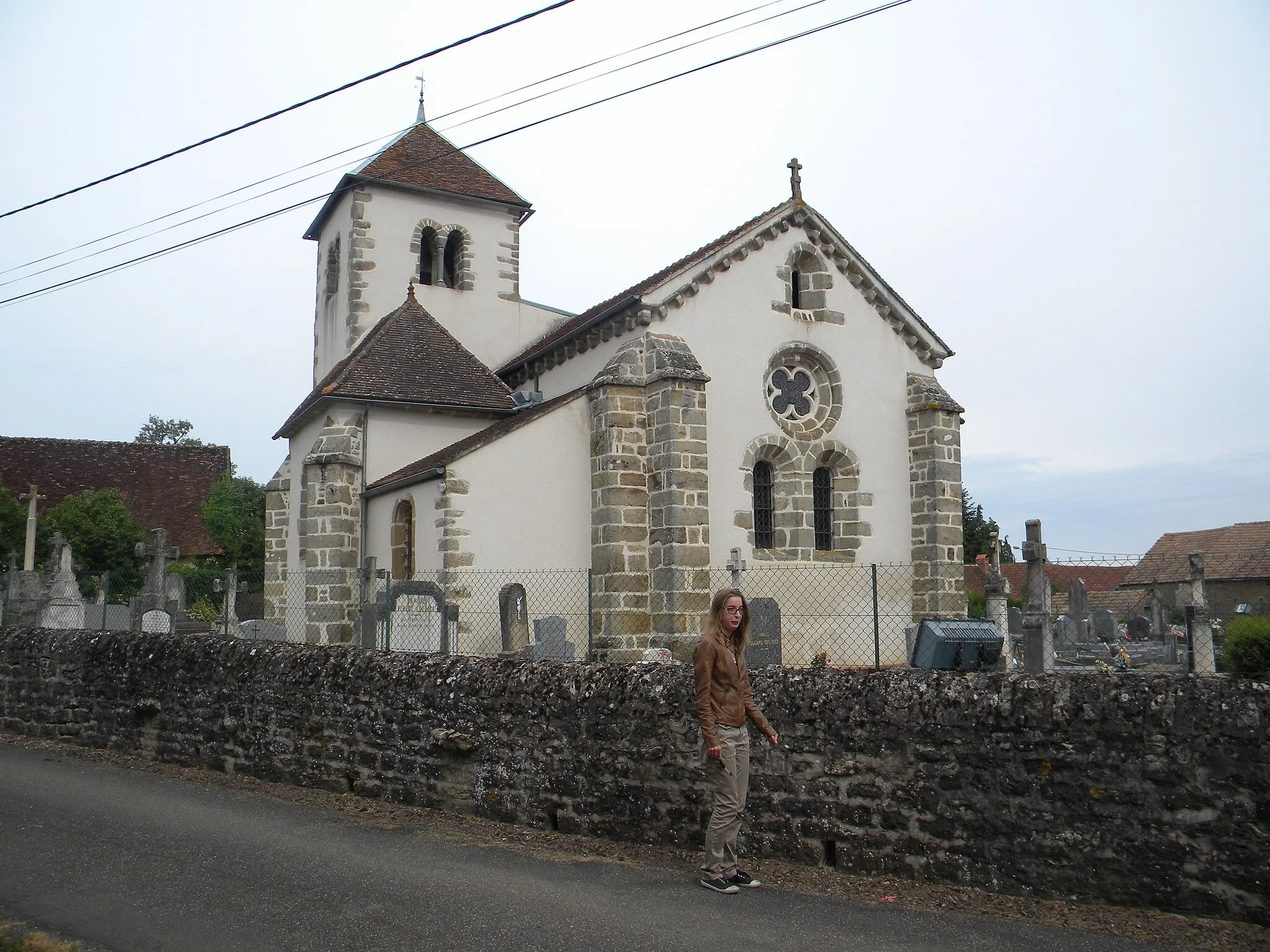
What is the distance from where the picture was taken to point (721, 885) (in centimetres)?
555

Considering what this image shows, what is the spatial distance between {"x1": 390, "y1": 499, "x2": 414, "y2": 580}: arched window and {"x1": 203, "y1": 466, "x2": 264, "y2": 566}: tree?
20904 mm

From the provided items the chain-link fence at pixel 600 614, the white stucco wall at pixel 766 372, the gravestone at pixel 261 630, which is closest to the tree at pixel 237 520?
the chain-link fence at pixel 600 614

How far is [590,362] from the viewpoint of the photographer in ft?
59.6

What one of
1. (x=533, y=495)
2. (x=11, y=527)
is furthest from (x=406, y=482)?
(x=11, y=527)

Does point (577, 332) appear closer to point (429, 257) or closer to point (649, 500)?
point (649, 500)

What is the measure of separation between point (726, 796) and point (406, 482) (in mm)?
11691

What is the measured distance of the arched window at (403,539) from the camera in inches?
666

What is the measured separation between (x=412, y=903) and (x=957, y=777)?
2.91m

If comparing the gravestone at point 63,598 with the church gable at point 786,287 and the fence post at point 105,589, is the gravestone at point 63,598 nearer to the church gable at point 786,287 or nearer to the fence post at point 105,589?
the fence post at point 105,589

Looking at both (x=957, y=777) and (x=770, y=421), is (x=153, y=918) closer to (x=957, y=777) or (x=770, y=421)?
(x=957, y=777)

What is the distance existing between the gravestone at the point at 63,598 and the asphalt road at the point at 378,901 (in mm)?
11847

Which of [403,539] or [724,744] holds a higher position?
[403,539]

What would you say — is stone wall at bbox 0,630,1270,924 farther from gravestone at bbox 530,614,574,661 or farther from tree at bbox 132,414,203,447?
tree at bbox 132,414,203,447

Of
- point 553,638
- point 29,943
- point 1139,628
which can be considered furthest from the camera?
point 1139,628
